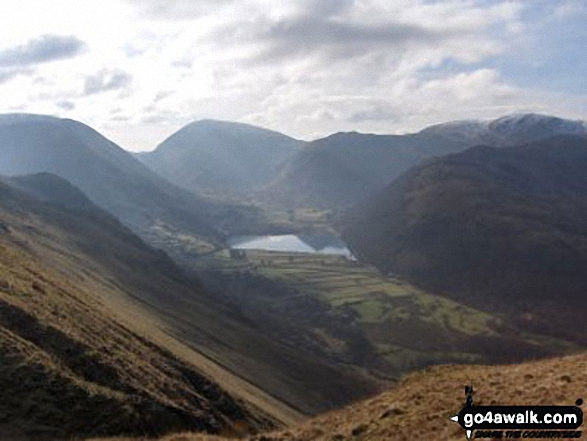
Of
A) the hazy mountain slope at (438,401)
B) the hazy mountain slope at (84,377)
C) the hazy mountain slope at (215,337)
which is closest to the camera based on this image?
the hazy mountain slope at (438,401)

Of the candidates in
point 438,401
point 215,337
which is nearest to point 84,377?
point 438,401

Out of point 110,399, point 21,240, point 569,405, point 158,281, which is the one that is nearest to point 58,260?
point 21,240

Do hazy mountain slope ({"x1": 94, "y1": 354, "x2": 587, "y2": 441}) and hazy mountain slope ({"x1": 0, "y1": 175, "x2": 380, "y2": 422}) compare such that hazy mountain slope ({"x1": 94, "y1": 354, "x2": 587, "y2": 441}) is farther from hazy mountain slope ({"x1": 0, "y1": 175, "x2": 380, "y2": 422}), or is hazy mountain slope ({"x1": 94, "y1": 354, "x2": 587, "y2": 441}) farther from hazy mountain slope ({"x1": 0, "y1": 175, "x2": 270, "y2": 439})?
hazy mountain slope ({"x1": 0, "y1": 175, "x2": 380, "y2": 422})

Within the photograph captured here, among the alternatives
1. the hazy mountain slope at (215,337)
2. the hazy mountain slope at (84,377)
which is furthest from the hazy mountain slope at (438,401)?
the hazy mountain slope at (215,337)

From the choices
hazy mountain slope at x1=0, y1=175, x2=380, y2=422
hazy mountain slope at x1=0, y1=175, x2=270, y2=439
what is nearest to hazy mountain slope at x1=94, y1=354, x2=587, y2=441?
hazy mountain slope at x1=0, y1=175, x2=270, y2=439

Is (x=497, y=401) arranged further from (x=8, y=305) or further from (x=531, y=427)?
(x=8, y=305)

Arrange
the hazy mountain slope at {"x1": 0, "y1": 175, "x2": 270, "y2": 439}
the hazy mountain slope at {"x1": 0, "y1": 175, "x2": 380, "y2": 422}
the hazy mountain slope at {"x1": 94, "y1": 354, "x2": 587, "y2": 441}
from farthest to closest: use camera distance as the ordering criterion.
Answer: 1. the hazy mountain slope at {"x1": 0, "y1": 175, "x2": 380, "y2": 422}
2. the hazy mountain slope at {"x1": 0, "y1": 175, "x2": 270, "y2": 439}
3. the hazy mountain slope at {"x1": 94, "y1": 354, "x2": 587, "y2": 441}

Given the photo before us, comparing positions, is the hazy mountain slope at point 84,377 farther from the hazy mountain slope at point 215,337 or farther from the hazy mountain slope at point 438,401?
the hazy mountain slope at point 215,337

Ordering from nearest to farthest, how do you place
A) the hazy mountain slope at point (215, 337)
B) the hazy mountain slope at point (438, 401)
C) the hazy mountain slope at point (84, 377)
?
the hazy mountain slope at point (438, 401)
the hazy mountain slope at point (84, 377)
the hazy mountain slope at point (215, 337)
